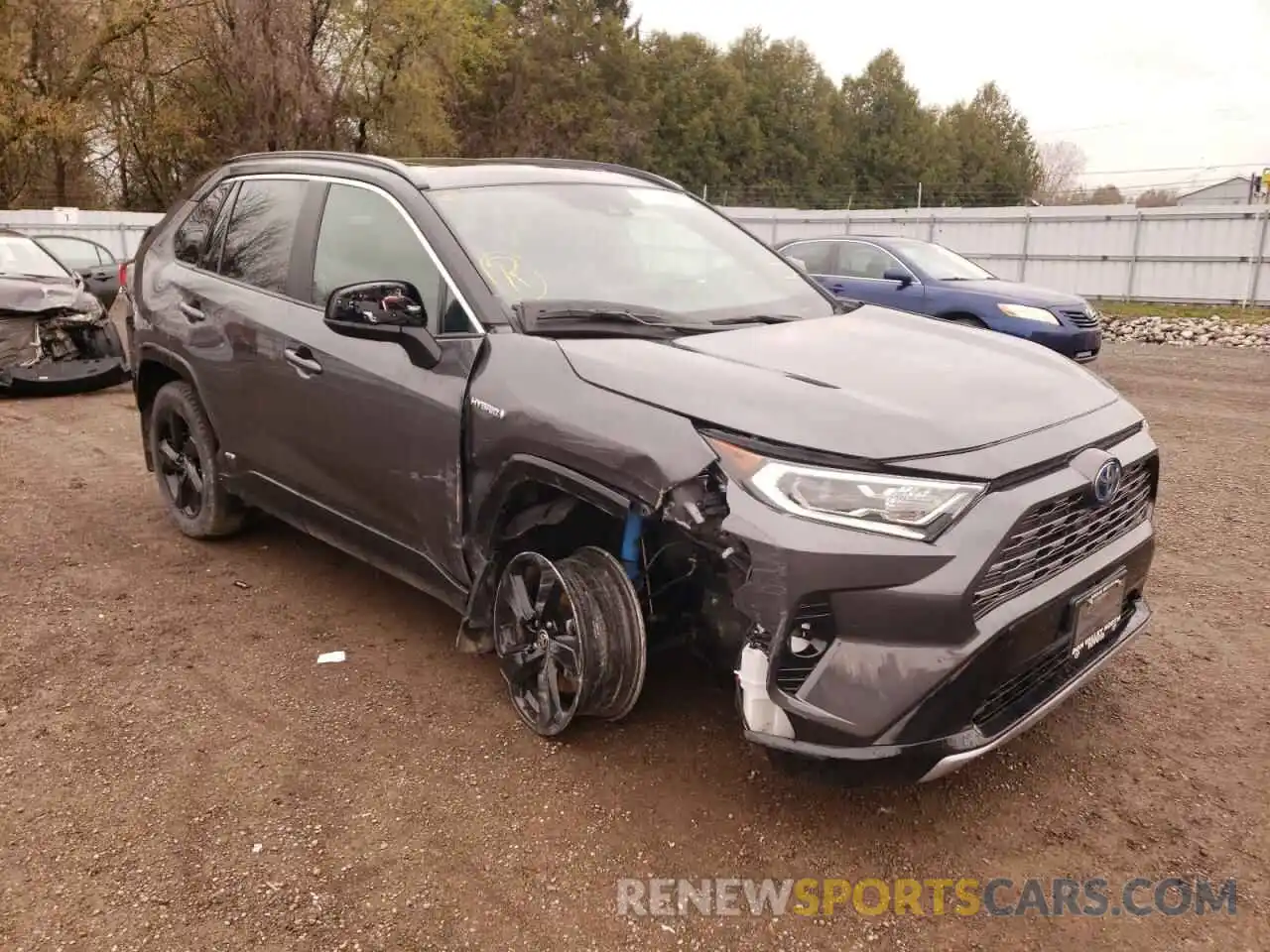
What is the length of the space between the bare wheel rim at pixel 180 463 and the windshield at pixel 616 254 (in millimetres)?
2198

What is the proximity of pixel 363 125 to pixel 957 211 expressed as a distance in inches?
913

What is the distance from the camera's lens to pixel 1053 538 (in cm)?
264

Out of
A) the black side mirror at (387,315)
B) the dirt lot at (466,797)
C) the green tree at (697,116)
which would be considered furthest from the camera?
the green tree at (697,116)

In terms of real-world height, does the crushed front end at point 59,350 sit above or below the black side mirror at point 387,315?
below

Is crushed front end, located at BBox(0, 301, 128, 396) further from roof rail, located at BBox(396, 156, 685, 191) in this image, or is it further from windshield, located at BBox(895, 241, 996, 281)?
windshield, located at BBox(895, 241, 996, 281)

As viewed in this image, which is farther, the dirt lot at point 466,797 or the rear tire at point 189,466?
the rear tire at point 189,466

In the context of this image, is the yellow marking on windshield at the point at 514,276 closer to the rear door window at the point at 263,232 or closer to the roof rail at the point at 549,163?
the roof rail at the point at 549,163

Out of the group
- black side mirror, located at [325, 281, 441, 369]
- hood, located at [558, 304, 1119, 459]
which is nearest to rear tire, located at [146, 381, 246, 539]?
black side mirror, located at [325, 281, 441, 369]

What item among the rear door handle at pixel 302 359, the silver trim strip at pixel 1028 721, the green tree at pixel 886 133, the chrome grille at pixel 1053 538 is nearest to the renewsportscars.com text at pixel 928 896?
the silver trim strip at pixel 1028 721

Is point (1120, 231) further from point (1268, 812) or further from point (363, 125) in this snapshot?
point (363, 125)

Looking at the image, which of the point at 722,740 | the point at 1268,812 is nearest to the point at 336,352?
the point at 722,740

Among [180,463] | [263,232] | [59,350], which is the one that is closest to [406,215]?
[263,232]

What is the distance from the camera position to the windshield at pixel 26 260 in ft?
30.9

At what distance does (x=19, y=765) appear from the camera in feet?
10.3
